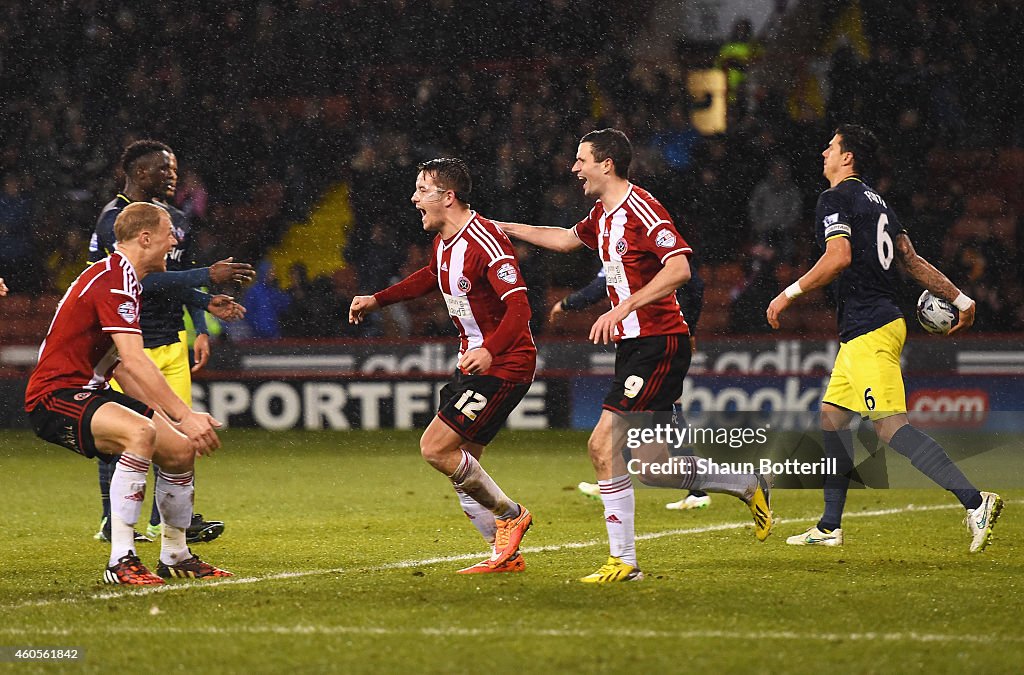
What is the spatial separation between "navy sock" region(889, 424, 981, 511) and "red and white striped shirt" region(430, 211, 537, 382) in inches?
77.3

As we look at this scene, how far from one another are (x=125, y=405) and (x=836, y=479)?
361cm

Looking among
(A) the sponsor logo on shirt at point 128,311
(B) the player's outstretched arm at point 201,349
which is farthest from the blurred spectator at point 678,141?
(A) the sponsor logo on shirt at point 128,311

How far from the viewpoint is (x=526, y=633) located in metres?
4.82

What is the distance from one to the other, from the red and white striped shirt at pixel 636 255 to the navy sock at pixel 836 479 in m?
1.48

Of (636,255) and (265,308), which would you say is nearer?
(636,255)

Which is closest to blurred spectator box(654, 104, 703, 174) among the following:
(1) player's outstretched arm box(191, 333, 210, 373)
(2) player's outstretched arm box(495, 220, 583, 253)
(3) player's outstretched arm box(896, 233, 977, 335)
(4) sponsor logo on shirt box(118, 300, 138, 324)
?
(1) player's outstretched arm box(191, 333, 210, 373)

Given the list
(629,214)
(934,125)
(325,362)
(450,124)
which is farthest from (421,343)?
(629,214)

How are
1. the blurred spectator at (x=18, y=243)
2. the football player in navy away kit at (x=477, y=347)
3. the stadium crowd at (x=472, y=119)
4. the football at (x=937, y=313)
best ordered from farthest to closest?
the blurred spectator at (x=18, y=243)
the stadium crowd at (x=472, y=119)
the football at (x=937, y=313)
the football player in navy away kit at (x=477, y=347)

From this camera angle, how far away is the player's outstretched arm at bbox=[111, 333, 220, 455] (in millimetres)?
5816

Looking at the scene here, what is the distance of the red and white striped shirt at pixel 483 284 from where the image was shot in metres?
6.34

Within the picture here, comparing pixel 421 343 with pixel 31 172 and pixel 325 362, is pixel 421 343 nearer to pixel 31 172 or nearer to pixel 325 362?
pixel 325 362

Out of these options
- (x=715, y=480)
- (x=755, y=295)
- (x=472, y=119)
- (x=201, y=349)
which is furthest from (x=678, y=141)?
(x=715, y=480)

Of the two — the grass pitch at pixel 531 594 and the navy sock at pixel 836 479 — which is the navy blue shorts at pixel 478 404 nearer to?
the grass pitch at pixel 531 594

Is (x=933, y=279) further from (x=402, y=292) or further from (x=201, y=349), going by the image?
(x=201, y=349)
